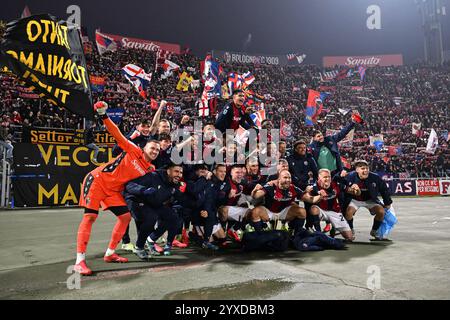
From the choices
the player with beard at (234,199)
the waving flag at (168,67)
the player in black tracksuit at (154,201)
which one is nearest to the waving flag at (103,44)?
the waving flag at (168,67)

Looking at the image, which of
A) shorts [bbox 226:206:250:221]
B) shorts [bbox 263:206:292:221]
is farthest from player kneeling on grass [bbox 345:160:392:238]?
shorts [bbox 226:206:250:221]

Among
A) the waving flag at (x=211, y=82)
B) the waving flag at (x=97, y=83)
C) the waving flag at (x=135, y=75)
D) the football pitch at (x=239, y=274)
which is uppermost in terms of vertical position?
the waving flag at (x=97, y=83)

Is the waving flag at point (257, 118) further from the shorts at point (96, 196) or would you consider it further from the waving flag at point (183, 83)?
the waving flag at point (183, 83)

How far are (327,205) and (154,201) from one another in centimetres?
350

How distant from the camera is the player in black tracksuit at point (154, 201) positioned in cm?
529

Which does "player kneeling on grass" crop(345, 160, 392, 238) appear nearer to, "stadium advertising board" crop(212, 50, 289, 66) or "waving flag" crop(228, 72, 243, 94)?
"waving flag" crop(228, 72, 243, 94)

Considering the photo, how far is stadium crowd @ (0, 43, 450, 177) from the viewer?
19.7 meters

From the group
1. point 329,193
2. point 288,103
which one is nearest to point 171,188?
point 329,193

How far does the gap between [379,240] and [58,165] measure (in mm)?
13258

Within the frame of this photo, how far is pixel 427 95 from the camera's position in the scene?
40.8m

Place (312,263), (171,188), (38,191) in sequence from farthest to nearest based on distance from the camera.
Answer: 1. (38,191)
2. (171,188)
3. (312,263)

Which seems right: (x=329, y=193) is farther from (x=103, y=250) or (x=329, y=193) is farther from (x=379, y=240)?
(x=103, y=250)

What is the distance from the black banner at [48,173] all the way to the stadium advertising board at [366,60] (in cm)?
4345

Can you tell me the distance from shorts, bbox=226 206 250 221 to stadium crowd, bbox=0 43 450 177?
8.66 m
